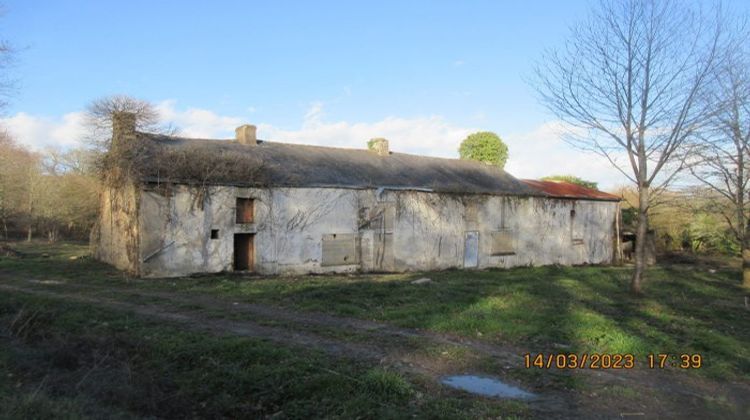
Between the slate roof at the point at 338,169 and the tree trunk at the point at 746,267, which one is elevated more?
the slate roof at the point at 338,169

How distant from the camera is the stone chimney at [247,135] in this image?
26.3 metres

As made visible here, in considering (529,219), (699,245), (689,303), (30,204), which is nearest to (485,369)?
(689,303)

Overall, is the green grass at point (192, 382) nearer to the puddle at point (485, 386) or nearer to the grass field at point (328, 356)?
the grass field at point (328, 356)

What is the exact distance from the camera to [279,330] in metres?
9.99

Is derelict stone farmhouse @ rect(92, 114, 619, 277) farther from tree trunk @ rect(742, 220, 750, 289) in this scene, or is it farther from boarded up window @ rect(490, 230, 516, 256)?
tree trunk @ rect(742, 220, 750, 289)

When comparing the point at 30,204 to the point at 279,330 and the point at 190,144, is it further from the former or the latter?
the point at 279,330

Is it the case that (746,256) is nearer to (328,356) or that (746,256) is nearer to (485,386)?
(485,386)

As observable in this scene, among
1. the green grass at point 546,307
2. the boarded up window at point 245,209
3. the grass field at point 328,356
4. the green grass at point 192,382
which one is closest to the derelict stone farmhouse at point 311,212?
the boarded up window at point 245,209

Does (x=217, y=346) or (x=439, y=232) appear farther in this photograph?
(x=439, y=232)

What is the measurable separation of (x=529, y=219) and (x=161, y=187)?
64.2ft

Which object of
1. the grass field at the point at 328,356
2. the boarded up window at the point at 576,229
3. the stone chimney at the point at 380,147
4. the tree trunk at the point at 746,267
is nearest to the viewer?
the grass field at the point at 328,356

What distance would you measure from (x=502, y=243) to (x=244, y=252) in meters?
14.0

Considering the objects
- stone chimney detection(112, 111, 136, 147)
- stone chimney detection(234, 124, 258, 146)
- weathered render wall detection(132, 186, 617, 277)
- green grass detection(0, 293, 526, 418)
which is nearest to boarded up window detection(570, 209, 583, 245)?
weathered render wall detection(132, 186, 617, 277)

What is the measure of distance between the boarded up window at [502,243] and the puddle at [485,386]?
21.8 metres
